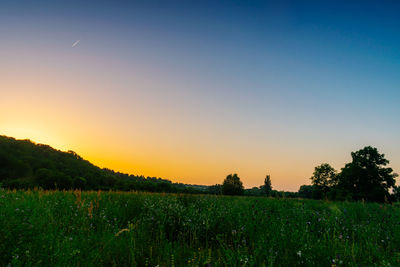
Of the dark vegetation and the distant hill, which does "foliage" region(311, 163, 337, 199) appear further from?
the distant hill

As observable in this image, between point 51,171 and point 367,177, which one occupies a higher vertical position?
point 367,177

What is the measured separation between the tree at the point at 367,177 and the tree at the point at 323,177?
39.4 feet

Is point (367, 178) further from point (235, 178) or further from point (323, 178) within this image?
point (235, 178)

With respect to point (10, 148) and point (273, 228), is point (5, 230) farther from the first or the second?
point (10, 148)

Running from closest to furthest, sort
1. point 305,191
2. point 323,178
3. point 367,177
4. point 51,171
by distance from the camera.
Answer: point 367,177 → point 323,178 → point 51,171 → point 305,191

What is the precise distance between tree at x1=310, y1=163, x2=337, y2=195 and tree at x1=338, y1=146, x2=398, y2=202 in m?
12.0

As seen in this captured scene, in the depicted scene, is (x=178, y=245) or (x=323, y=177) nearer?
(x=178, y=245)

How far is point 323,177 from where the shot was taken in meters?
50.8

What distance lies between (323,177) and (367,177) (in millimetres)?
15396

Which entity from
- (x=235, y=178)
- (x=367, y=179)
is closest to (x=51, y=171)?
(x=235, y=178)

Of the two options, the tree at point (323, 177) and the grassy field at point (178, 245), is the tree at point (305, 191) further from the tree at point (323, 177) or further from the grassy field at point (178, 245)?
the grassy field at point (178, 245)

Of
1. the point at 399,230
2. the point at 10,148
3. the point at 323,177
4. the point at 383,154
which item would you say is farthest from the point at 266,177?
the point at 10,148

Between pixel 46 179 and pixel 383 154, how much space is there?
76.4m

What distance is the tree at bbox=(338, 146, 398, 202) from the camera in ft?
112
